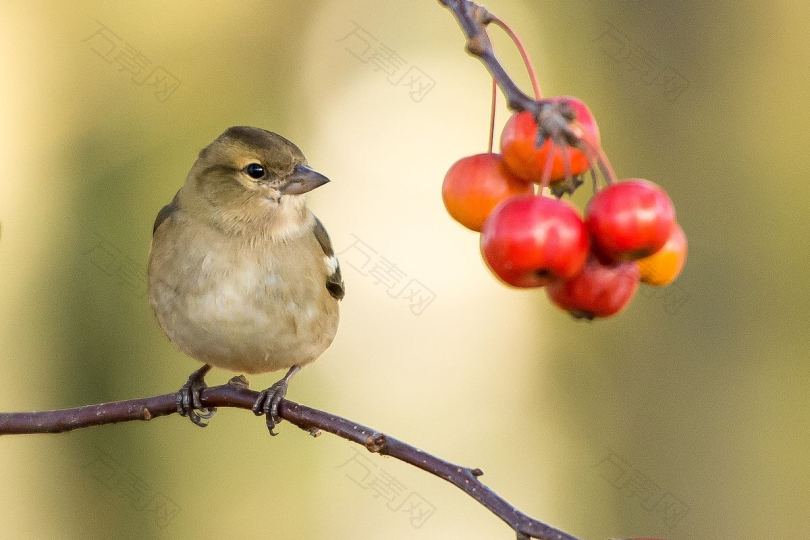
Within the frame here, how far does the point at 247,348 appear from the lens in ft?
13.7

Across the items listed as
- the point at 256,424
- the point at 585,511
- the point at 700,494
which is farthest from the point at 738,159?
the point at 256,424

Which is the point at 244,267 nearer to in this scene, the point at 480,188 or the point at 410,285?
the point at 480,188

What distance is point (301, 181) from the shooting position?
14.2ft

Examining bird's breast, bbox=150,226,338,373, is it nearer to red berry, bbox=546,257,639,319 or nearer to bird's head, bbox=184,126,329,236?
bird's head, bbox=184,126,329,236

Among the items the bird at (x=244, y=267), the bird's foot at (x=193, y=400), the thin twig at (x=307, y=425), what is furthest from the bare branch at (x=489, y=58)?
the bird at (x=244, y=267)

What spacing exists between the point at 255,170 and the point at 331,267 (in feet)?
2.01

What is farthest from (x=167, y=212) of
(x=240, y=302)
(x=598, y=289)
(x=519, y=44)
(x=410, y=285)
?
(x=410, y=285)

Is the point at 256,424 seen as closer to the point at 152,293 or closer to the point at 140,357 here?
the point at 140,357

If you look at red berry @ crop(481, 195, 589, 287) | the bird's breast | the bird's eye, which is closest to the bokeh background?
the bird's eye

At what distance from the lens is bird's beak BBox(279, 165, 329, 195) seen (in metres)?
4.27

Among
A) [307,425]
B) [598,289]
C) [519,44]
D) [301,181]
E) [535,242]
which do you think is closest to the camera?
[535,242]

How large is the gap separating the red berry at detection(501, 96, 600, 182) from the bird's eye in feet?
7.24

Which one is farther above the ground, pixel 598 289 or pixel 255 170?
pixel 598 289

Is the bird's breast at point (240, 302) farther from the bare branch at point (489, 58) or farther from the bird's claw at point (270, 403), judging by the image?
the bare branch at point (489, 58)
